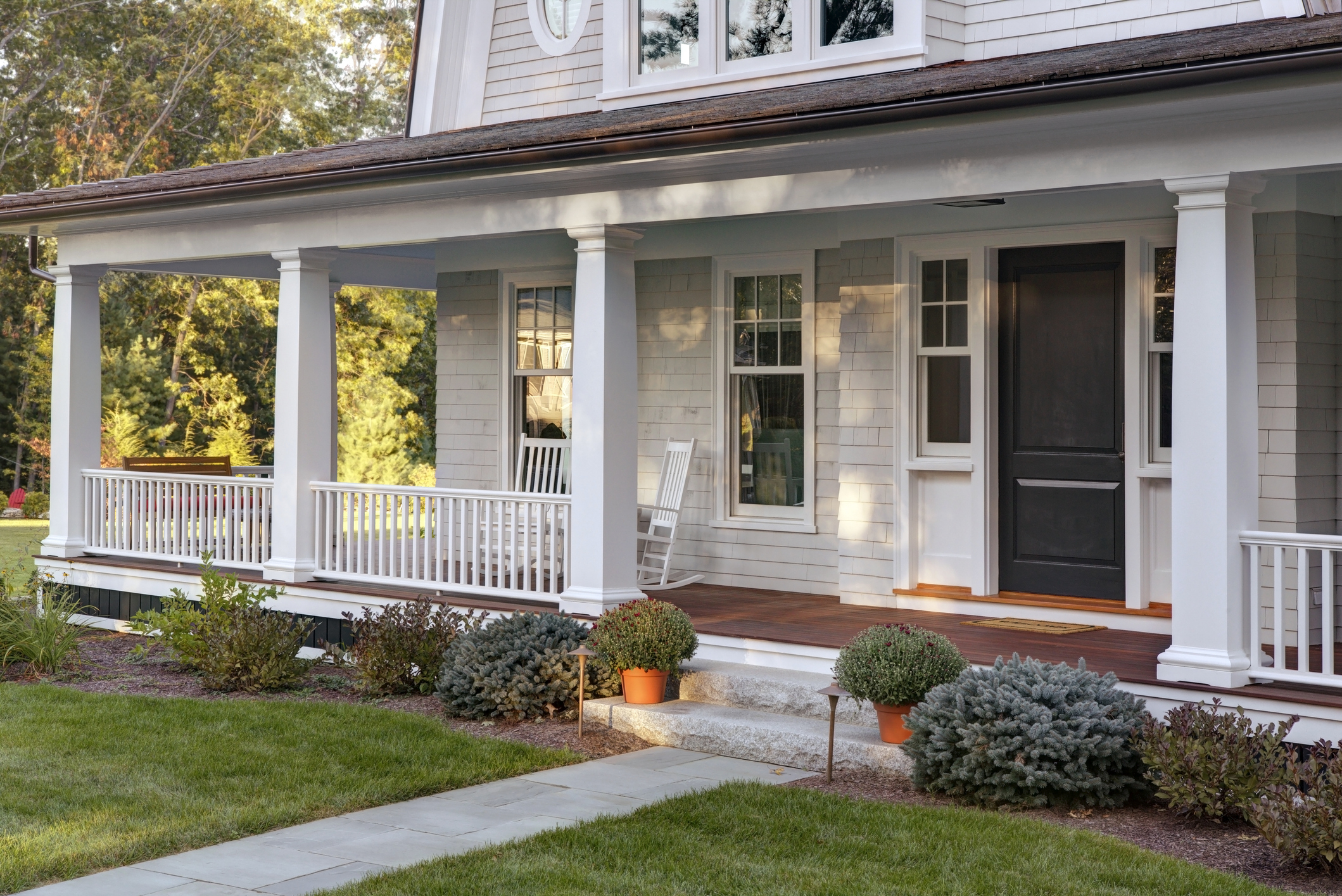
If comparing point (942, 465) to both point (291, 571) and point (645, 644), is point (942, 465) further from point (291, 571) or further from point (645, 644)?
point (291, 571)

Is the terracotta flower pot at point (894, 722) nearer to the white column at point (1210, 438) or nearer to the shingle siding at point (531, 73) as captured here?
the white column at point (1210, 438)

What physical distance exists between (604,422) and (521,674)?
1.62 m

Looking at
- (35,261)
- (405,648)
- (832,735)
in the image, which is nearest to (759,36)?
(405,648)

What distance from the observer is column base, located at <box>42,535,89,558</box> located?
11453 millimetres

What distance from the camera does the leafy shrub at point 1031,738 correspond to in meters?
5.67

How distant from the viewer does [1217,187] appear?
19.7 ft

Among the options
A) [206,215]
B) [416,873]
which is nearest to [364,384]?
[206,215]

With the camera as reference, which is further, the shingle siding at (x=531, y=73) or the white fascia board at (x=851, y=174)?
the shingle siding at (x=531, y=73)

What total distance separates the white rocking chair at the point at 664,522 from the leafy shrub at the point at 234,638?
252 centimetres

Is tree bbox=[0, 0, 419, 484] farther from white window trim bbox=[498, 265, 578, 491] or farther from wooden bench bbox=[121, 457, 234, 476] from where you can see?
white window trim bbox=[498, 265, 578, 491]

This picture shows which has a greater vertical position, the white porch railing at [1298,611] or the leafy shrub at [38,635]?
the white porch railing at [1298,611]

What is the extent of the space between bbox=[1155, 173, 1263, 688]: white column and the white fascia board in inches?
10.7

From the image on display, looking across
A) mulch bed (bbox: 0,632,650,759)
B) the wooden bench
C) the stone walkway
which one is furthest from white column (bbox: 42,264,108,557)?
the stone walkway

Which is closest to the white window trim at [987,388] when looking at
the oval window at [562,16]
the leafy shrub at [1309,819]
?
the leafy shrub at [1309,819]
